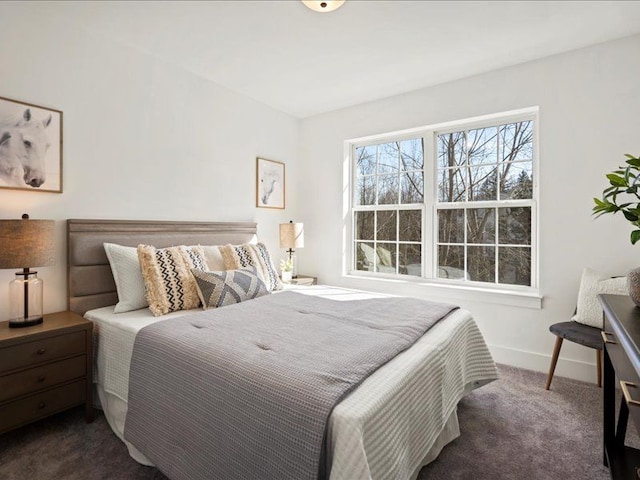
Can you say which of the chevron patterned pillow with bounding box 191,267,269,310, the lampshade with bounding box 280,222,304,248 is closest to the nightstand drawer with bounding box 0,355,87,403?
the chevron patterned pillow with bounding box 191,267,269,310

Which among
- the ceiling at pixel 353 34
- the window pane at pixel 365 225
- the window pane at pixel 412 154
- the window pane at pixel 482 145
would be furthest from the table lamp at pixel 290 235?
the window pane at pixel 482 145

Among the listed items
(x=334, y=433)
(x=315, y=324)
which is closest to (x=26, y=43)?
(x=315, y=324)

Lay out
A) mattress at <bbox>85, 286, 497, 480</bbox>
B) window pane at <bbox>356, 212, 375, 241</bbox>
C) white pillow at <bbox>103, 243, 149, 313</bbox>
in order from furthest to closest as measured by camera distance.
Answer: window pane at <bbox>356, 212, 375, 241</bbox>
white pillow at <bbox>103, 243, 149, 313</bbox>
mattress at <bbox>85, 286, 497, 480</bbox>

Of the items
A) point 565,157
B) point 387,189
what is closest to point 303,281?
point 387,189

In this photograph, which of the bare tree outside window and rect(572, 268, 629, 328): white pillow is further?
the bare tree outside window

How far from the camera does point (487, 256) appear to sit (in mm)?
3158

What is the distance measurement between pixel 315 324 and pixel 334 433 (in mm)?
798

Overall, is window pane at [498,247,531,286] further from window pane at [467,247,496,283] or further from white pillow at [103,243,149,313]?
white pillow at [103,243,149,313]

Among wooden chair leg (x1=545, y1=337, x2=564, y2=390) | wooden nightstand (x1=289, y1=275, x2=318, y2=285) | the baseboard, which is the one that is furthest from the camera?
wooden nightstand (x1=289, y1=275, x2=318, y2=285)

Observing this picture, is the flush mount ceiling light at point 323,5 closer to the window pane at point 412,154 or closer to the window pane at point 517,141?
the window pane at point 412,154

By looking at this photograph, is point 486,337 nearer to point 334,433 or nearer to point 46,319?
point 334,433

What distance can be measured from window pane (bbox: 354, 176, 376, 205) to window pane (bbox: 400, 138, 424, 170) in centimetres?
42

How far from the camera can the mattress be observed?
41.8 inches

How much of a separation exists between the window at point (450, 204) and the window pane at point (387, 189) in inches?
0.4
